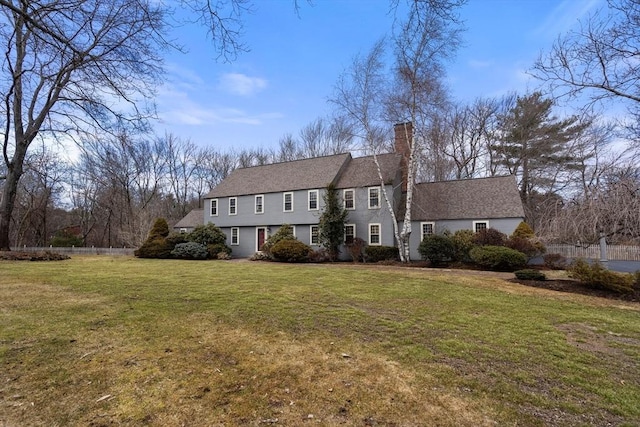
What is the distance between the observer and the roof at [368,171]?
72.7 feet

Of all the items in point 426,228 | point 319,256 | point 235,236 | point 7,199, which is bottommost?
point 319,256

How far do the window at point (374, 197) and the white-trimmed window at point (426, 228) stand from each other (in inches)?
123

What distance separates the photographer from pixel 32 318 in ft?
18.7

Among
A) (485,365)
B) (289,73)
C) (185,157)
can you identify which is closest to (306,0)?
(289,73)

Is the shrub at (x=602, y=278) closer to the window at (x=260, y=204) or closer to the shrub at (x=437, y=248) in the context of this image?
the shrub at (x=437, y=248)

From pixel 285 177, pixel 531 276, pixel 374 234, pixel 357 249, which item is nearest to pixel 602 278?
pixel 531 276

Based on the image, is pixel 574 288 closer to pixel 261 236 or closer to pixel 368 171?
pixel 368 171

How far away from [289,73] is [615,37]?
31.7 ft

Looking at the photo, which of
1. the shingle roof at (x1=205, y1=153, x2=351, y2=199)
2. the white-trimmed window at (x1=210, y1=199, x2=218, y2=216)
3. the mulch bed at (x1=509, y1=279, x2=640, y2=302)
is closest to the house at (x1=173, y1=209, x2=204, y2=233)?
the white-trimmed window at (x1=210, y1=199, x2=218, y2=216)

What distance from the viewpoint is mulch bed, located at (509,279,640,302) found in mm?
9188

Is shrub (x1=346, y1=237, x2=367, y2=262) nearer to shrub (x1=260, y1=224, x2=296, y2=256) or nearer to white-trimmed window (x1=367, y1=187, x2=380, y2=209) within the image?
white-trimmed window (x1=367, y1=187, x2=380, y2=209)

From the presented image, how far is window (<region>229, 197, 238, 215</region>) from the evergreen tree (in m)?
8.92

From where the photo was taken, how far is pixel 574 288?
1015cm

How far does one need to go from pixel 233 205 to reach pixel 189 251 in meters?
6.19
